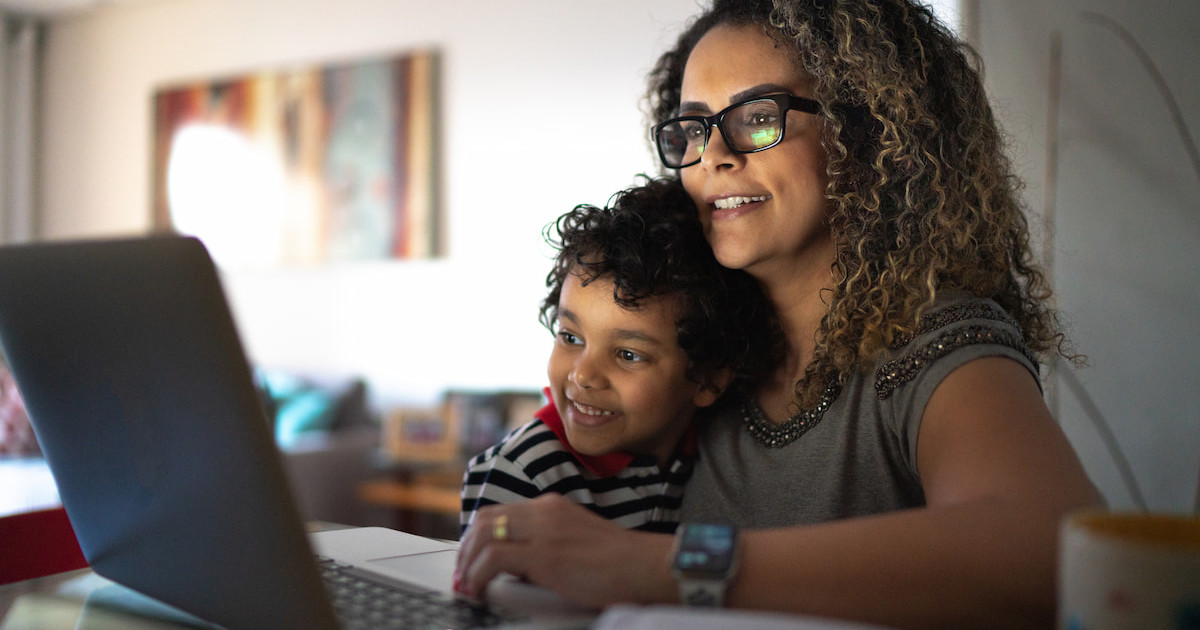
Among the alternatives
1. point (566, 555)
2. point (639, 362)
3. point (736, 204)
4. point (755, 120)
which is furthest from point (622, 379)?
point (566, 555)

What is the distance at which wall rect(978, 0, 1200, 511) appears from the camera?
2230 mm

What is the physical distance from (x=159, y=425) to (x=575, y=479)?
1.91ft

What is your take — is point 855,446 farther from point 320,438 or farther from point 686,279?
point 320,438

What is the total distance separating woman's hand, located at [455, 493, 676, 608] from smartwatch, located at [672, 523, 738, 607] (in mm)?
14

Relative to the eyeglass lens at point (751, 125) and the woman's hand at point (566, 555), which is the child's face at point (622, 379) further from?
the woman's hand at point (566, 555)

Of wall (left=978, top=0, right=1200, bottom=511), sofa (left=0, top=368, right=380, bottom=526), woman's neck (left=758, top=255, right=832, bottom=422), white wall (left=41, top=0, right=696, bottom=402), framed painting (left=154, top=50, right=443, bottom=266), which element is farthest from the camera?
framed painting (left=154, top=50, right=443, bottom=266)

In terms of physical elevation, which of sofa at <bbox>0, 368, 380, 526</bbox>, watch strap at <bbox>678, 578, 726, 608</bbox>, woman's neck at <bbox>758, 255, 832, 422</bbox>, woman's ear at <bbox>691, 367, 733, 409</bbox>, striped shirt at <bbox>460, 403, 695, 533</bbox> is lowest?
sofa at <bbox>0, 368, 380, 526</bbox>

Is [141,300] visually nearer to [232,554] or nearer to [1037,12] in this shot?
[232,554]

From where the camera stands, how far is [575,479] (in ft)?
3.94

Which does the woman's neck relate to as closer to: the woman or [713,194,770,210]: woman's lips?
the woman

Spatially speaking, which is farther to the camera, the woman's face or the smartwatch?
the woman's face

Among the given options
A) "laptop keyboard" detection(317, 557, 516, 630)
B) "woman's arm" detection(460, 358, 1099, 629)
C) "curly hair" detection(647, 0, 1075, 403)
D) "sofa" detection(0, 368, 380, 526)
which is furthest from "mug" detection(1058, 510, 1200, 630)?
"sofa" detection(0, 368, 380, 526)

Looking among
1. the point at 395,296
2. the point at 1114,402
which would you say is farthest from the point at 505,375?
the point at 1114,402

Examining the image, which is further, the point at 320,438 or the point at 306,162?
the point at 306,162
